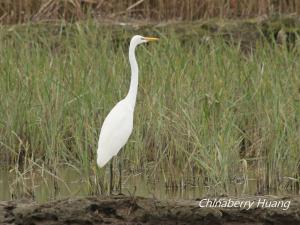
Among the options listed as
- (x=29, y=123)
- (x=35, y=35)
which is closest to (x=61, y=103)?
(x=29, y=123)

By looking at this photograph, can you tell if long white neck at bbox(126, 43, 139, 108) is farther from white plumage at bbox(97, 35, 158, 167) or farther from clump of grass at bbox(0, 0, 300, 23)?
clump of grass at bbox(0, 0, 300, 23)

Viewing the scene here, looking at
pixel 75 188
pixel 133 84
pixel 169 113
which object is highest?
pixel 133 84

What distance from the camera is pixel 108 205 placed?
5.00 metres

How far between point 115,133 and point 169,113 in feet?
3.65

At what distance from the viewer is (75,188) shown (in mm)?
6527

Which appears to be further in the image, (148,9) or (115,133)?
(148,9)

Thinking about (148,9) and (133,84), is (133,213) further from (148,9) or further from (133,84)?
(148,9)

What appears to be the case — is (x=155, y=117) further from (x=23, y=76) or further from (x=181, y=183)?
(x=23, y=76)

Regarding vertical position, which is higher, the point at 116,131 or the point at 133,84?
the point at 133,84

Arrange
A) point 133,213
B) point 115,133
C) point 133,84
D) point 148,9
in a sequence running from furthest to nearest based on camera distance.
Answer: point 148,9, point 133,84, point 115,133, point 133,213

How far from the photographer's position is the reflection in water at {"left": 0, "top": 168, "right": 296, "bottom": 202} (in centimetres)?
616

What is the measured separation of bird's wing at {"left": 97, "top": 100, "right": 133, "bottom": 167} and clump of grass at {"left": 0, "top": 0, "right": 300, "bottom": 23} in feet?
19.8

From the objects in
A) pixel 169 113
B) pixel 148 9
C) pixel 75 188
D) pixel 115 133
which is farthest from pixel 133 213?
pixel 148 9

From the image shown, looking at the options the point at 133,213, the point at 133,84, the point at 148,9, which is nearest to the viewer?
the point at 133,213
